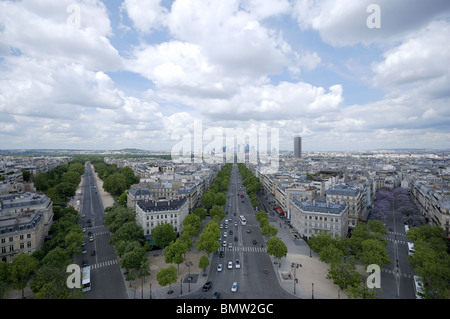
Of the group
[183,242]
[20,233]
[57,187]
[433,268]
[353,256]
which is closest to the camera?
[433,268]

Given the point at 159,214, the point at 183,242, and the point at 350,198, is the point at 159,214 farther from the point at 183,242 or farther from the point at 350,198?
the point at 350,198

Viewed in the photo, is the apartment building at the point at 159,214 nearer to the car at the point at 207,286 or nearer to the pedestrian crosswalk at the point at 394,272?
the car at the point at 207,286

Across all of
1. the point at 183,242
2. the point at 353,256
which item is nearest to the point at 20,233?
the point at 183,242

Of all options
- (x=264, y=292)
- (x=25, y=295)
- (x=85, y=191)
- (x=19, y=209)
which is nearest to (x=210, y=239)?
(x=264, y=292)

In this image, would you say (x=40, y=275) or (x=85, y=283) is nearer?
(x=40, y=275)

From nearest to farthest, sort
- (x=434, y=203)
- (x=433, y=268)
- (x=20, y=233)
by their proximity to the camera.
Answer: (x=433, y=268), (x=20, y=233), (x=434, y=203)

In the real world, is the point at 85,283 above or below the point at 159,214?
below

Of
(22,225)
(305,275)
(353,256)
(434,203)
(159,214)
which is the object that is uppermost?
(22,225)
